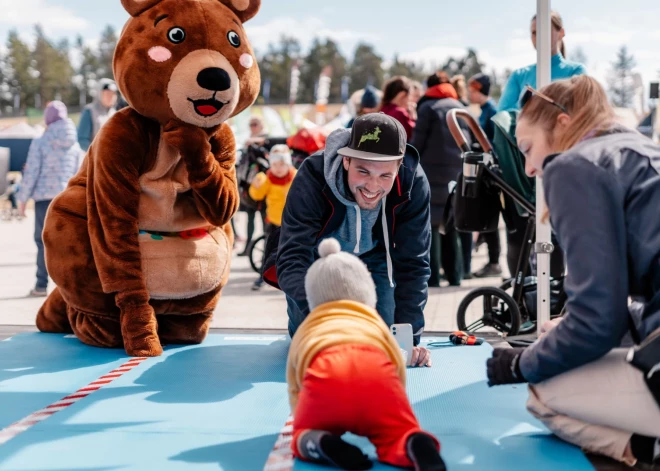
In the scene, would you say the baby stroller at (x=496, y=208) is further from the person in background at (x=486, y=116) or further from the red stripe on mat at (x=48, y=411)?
the person in background at (x=486, y=116)

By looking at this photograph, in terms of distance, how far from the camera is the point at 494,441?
2873 millimetres

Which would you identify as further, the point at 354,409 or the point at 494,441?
the point at 494,441

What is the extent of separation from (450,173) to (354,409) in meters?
4.90

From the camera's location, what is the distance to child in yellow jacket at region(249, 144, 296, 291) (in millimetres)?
7805

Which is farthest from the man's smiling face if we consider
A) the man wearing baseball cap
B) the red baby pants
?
the red baby pants

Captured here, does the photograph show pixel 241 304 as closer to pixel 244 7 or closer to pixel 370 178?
pixel 244 7

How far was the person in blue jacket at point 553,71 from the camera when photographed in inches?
210

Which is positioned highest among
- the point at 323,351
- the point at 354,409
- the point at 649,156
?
the point at 649,156

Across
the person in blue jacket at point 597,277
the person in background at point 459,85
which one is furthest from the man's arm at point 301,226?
the person in background at point 459,85

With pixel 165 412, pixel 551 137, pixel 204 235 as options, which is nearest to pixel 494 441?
pixel 551 137

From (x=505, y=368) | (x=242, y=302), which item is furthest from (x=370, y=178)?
(x=242, y=302)

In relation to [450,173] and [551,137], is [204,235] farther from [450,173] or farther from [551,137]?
[450,173]

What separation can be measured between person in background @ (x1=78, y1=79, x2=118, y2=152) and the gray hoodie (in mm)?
4829

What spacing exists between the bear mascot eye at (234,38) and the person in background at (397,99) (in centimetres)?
295
